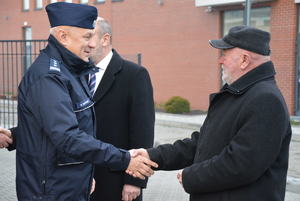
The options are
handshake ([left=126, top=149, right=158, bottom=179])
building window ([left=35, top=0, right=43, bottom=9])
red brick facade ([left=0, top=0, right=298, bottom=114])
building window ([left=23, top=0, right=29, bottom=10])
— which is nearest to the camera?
handshake ([left=126, top=149, right=158, bottom=179])

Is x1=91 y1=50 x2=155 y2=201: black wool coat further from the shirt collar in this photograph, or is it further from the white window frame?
the white window frame

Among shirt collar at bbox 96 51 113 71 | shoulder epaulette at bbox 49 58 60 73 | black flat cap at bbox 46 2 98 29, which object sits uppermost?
black flat cap at bbox 46 2 98 29

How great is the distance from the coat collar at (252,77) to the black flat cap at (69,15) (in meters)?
0.96

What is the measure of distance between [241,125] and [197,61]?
1652 cm

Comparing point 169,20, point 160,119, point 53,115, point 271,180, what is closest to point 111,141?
point 53,115

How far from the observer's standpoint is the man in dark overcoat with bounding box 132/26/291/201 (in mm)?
2404

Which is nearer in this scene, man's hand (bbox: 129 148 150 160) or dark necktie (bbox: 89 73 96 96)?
man's hand (bbox: 129 148 150 160)

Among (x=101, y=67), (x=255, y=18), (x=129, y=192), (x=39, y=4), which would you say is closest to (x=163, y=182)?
(x=129, y=192)

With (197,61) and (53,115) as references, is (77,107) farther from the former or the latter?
(197,61)

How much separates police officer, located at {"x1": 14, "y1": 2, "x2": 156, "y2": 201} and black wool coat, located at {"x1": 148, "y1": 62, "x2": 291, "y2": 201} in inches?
19.8

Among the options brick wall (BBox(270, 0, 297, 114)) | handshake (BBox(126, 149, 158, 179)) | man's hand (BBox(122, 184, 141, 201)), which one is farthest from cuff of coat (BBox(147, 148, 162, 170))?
brick wall (BBox(270, 0, 297, 114))

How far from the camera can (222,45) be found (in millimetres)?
2686

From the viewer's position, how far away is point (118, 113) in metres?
3.46

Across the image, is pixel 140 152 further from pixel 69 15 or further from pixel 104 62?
pixel 69 15
